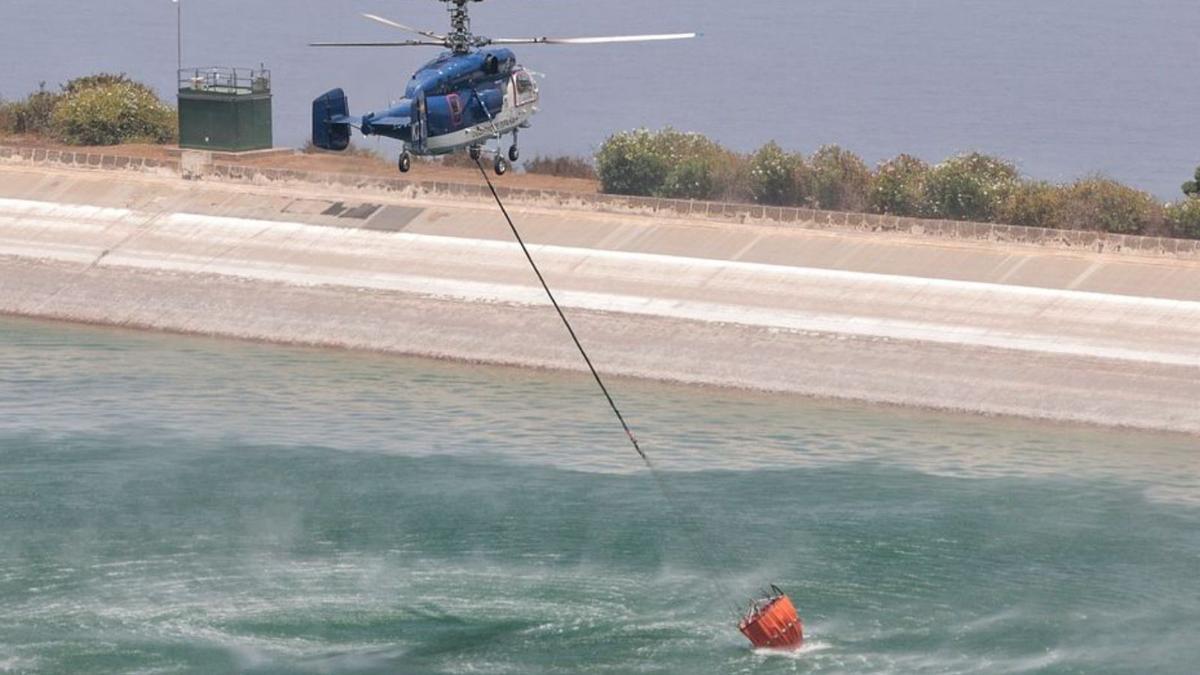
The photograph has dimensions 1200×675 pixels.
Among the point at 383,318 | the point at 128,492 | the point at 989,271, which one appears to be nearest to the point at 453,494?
the point at 128,492

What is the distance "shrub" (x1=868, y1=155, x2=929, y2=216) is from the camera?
278ft

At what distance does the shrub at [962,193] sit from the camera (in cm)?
8400

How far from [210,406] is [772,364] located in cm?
1780

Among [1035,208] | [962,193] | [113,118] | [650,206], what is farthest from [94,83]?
[1035,208]

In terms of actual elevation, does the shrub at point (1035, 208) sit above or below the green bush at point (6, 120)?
below

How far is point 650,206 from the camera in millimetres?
84750

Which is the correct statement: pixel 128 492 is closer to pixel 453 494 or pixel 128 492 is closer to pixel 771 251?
pixel 453 494

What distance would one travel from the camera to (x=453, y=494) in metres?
56.9

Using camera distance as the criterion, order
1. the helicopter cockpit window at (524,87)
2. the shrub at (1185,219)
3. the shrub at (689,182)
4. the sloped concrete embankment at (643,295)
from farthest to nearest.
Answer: the shrub at (689,182)
the shrub at (1185,219)
the sloped concrete embankment at (643,295)
the helicopter cockpit window at (524,87)

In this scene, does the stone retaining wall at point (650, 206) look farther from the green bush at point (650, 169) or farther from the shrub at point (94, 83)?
the shrub at point (94, 83)

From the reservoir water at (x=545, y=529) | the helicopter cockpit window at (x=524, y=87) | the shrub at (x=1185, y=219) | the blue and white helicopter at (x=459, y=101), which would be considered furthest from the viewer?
the shrub at (x=1185, y=219)

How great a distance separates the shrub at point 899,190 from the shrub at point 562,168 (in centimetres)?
1453

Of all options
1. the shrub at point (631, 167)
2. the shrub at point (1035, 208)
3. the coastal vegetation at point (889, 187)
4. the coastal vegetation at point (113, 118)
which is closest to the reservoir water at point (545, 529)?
the shrub at point (1035, 208)

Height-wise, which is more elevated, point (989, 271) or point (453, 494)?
point (989, 271)
